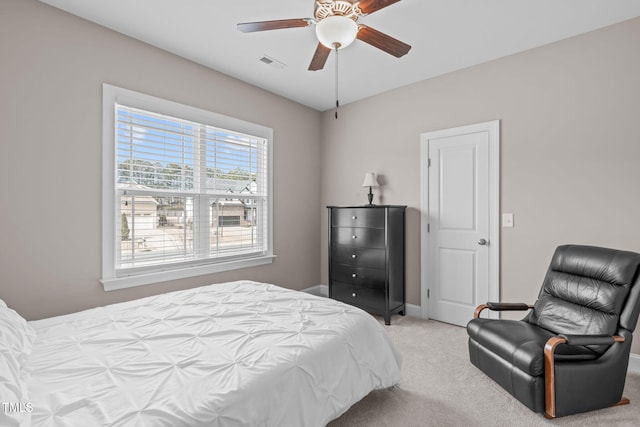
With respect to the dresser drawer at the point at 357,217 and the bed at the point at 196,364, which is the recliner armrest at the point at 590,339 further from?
the dresser drawer at the point at 357,217

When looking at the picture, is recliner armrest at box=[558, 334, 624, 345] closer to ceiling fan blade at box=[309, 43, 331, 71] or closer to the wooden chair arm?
the wooden chair arm

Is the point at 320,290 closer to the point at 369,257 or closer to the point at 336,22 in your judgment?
the point at 369,257

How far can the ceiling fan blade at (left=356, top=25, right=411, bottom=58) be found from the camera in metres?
1.94

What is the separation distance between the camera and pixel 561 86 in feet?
9.16

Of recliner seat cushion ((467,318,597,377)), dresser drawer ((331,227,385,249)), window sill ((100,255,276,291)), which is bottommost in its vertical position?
recliner seat cushion ((467,318,597,377))

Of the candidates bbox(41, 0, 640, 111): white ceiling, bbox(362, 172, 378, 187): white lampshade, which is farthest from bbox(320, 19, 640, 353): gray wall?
bbox(362, 172, 378, 187): white lampshade

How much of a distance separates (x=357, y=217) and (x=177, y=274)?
2.05 m

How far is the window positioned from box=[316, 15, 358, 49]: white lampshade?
6.20ft

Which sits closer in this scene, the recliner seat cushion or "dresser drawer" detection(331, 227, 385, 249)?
the recliner seat cushion

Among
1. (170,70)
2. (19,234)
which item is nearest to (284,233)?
(170,70)

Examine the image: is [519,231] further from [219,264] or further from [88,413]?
[88,413]

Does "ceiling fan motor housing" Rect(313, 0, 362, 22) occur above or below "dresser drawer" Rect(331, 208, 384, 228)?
above

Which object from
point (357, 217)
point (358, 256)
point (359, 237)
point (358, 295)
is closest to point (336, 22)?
point (357, 217)

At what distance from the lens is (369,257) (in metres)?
3.67
